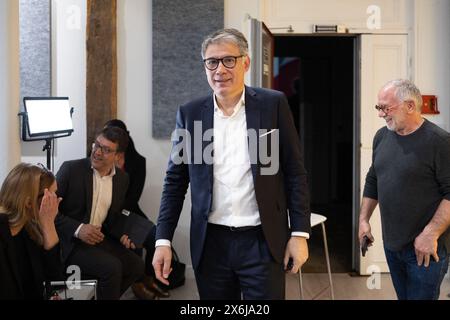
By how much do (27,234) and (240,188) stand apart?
944 millimetres

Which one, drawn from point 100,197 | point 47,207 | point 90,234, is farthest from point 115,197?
point 47,207

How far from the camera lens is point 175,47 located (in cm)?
482

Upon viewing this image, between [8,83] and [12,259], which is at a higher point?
[8,83]

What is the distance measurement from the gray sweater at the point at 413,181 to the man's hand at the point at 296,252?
2.36 ft

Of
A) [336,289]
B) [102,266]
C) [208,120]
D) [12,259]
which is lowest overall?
[336,289]

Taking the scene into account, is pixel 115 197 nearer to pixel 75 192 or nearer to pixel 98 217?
pixel 98 217

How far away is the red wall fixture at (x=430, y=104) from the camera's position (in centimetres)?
488

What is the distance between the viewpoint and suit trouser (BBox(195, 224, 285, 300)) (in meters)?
1.96

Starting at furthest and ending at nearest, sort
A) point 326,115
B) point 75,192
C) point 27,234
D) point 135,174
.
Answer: point 326,115 < point 135,174 < point 75,192 < point 27,234

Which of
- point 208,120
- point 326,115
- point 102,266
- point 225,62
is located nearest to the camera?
point 225,62

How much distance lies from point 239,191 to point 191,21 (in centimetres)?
312

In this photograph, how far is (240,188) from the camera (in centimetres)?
198

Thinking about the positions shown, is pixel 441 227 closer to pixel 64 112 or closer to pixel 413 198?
pixel 413 198

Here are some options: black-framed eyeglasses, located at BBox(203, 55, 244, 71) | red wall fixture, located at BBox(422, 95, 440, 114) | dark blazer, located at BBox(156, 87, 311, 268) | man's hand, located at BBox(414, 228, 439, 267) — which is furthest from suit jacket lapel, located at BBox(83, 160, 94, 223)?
red wall fixture, located at BBox(422, 95, 440, 114)
